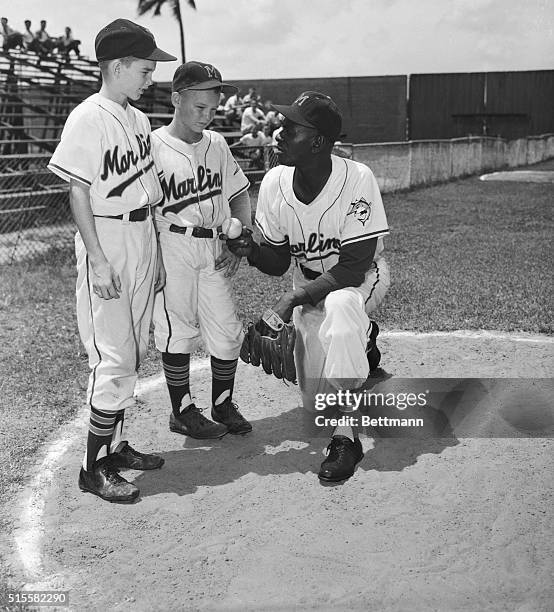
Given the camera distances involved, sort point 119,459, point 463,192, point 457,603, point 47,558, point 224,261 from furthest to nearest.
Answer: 1. point 463,192
2. point 224,261
3. point 119,459
4. point 47,558
5. point 457,603

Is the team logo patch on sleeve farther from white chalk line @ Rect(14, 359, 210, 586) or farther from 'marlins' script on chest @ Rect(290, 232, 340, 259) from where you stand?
white chalk line @ Rect(14, 359, 210, 586)

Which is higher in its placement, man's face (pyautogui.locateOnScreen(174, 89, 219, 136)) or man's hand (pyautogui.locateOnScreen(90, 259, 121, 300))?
man's face (pyautogui.locateOnScreen(174, 89, 219, 136))

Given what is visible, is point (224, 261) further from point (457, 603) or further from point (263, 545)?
point (457, 603)

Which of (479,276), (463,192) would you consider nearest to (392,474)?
(479,276)

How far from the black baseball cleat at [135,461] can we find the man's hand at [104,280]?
901 mm

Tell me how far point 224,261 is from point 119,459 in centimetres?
115

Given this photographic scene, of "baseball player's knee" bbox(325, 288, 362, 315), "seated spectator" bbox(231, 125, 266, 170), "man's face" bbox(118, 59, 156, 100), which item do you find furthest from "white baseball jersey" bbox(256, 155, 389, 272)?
"seated spectator" bbox(231, 125, 266, 170)

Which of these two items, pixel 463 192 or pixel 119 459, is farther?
pixel 463 192

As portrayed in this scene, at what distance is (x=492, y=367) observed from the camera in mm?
5117

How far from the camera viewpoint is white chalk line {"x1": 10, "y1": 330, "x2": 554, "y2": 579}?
10.4 feet

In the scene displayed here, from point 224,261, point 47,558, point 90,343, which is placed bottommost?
point 47,558

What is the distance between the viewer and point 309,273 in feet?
14.7

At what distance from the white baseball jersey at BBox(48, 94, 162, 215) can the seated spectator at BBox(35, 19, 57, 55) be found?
16493 mm

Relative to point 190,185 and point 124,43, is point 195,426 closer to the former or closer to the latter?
point 190,185
